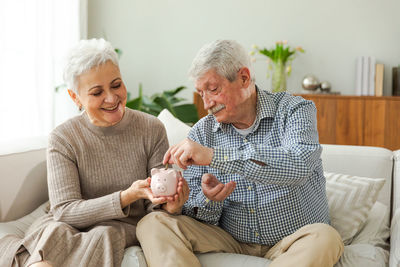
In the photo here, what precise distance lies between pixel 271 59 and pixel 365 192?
8.12 feet

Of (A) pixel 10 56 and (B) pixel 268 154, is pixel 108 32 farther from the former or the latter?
(B) pixel 268 154

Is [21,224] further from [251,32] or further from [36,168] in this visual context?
[251,32]

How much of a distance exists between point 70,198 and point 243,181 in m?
0.65

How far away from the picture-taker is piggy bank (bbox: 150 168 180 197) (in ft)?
5.08

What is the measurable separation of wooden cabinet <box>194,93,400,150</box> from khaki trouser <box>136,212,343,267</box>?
239 centimetres

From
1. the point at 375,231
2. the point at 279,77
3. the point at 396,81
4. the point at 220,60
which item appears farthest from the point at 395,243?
the point at 396,81

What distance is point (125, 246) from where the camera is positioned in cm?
167

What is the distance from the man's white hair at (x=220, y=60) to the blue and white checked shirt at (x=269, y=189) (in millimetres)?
175

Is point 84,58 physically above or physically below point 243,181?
above

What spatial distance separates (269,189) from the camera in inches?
68.6

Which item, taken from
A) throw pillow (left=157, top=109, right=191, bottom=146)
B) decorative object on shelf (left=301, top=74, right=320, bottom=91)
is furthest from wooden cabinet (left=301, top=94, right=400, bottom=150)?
throw pillow (left=157, top=109, right=191, bottom=146)

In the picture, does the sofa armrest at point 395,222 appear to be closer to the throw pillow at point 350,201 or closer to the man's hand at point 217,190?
the throw pillow at point 350,201

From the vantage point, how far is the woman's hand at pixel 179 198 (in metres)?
1.61

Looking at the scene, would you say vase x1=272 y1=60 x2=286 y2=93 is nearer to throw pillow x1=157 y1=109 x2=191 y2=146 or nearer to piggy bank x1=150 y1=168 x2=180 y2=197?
throw pillow x1=157 y1=109 x2=191 y2=146
